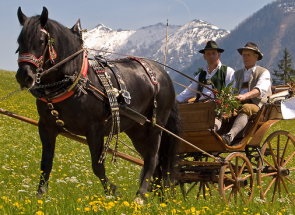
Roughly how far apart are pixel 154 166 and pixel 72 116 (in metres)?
2.43

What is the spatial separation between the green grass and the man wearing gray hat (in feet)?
5.01

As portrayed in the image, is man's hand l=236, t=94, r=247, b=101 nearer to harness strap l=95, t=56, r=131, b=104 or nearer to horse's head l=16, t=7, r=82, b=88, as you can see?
harness strap l=95, t=56, r=131, b=104

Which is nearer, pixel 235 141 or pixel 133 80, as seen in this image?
pixel 133 80

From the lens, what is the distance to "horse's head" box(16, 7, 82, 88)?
21.7 feet

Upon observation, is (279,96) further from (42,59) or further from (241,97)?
(42,59)

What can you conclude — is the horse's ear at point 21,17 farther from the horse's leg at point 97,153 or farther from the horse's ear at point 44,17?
the horse's leg at point 97,153

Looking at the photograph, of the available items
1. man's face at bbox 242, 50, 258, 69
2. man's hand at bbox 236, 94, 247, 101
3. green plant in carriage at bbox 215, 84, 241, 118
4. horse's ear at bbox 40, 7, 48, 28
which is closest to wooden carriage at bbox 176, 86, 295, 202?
green plant in carriage at bbox 215, 84, 241, 118

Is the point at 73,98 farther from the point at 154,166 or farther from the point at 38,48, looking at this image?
the point at 154,166

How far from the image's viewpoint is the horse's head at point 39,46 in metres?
6.62

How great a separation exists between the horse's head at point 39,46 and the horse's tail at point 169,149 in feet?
9.83

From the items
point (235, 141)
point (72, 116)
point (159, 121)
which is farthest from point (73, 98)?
point (235, 141)

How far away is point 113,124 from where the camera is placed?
25.3 ft

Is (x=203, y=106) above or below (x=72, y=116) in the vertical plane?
above

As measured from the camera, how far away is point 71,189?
7891 mm
